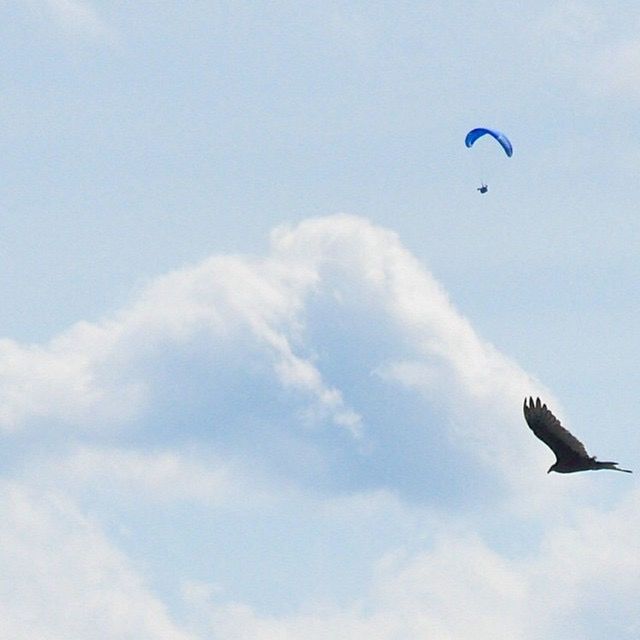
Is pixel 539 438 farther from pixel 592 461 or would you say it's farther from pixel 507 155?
pixel 507 155

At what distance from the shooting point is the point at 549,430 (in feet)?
507

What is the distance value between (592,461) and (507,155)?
4968 centimetres

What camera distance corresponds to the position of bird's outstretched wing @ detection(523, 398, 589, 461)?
15412cm

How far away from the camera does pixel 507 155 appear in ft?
655

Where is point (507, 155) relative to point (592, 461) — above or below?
above

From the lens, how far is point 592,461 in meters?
155

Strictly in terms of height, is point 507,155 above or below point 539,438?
above

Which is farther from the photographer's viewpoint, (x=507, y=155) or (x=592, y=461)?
(x=507, y=155)

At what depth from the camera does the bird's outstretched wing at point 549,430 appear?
154 m

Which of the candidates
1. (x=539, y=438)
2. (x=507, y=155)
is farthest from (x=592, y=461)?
(x=507, y=155)

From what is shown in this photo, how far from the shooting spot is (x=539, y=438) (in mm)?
155375

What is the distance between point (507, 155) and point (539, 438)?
1930 inches
